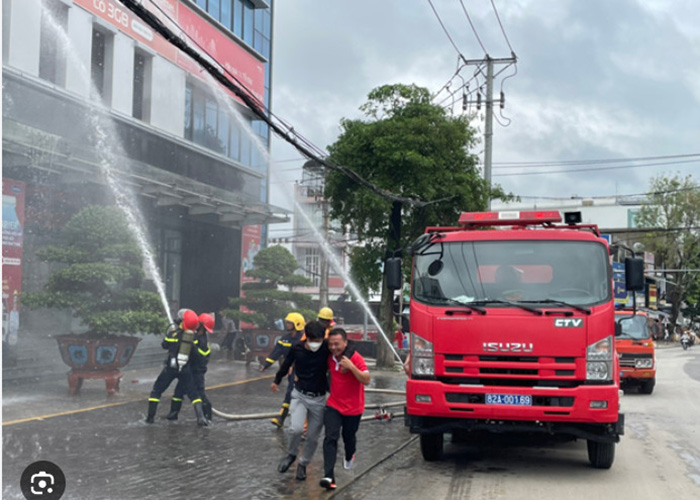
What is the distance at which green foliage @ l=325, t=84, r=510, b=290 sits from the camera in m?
20.2

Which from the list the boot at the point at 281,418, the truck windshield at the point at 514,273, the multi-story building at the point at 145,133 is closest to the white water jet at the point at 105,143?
the multi-story building at the point at 145,133

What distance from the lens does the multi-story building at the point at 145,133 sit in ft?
55.9

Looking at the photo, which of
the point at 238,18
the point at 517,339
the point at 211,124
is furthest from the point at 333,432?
the point at 238,18

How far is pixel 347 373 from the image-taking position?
741 centimetres

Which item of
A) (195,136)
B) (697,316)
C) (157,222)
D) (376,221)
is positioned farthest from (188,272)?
(697,316)

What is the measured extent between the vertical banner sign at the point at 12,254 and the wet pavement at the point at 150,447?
2343 mm

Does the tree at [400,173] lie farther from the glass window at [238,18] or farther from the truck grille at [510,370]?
the truck grille at [510,370]

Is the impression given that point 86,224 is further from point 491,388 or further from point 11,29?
point 491,388

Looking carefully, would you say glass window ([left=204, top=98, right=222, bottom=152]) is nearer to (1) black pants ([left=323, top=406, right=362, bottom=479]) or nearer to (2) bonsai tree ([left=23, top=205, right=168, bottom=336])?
(2) bonsai tree ([left=23, top=205, right=168, bottom=336])

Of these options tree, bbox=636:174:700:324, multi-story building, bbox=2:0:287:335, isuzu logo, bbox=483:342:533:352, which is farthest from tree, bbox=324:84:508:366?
tree, bbox=636:174:700:324

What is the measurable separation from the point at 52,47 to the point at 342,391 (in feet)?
48.9

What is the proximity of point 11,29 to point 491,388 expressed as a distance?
14306mm

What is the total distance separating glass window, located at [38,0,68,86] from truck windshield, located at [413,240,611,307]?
1331cm

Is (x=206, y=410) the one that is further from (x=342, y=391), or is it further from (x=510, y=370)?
(x=510, y=370)
